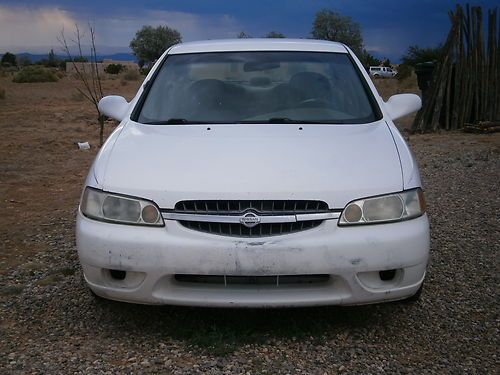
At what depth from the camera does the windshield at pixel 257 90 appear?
13.5 ft

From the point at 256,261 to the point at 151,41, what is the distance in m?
55.5

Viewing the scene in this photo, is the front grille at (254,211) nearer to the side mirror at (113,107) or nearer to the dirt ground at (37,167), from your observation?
the side mirror at (113,107)

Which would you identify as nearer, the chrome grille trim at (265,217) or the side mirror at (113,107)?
the chrome grille trim at (265,217)

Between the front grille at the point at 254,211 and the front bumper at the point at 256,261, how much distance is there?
5 cm


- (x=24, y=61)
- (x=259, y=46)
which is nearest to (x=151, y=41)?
(x=24, y=61)

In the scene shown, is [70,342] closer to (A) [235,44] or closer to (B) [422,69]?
(A) [235,44]

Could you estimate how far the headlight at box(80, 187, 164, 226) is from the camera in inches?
121

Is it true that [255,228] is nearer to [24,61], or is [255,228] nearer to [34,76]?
[34,76]

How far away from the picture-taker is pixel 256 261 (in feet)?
9.63

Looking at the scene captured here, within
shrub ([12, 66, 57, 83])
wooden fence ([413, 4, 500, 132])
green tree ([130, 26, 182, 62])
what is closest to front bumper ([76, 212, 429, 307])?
wooden fence ([413, 4, 500, 132])

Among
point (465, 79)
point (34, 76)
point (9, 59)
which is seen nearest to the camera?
point (465, 79)

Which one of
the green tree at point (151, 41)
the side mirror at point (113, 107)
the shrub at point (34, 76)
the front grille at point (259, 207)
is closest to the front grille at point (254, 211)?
the front grille at point (259, 207)

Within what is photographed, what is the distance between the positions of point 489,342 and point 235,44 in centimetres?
283

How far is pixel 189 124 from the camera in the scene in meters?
3.95
